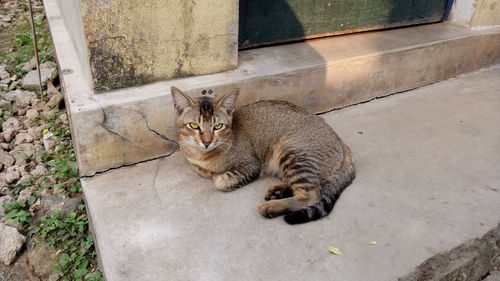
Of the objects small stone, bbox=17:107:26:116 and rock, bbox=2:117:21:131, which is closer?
rock, bbox=2:117:21:131

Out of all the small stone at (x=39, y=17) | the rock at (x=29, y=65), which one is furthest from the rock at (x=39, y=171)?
the small stone at (x=39, y=17)

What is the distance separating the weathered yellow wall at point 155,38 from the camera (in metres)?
2.92

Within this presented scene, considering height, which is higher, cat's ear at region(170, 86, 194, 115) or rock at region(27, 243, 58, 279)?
cat's ear at region(170, 86, 194, 115)

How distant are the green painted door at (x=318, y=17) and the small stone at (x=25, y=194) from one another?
220 cm

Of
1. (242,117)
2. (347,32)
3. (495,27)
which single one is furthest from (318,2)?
(495,27)

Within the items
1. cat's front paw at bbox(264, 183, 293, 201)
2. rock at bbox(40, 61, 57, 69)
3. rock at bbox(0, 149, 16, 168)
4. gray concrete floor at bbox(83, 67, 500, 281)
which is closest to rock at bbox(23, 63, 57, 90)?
rock at bbox(40, 61, 57, 69)

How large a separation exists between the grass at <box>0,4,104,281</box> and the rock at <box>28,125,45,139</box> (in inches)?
1.8

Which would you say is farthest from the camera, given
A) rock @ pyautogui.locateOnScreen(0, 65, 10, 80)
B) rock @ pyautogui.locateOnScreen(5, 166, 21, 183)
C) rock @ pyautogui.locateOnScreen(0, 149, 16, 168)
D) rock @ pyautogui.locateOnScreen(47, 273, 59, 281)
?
rock @ pyautogui.locateOnScreen(0, 65, 10, 80)

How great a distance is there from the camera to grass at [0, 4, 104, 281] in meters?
2.71

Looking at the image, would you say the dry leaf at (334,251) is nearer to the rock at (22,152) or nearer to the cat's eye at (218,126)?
the cat's eye at (218,126)

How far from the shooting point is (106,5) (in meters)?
2.86

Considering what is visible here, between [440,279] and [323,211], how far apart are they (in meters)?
0.78

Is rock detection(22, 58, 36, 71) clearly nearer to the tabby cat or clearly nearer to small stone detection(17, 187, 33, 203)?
small stone detection(17, 187, 33, 203)

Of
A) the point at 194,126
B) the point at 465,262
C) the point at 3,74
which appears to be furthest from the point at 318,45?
the point at 3,74
